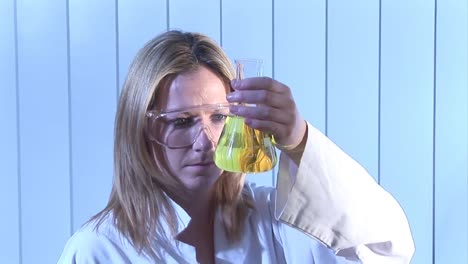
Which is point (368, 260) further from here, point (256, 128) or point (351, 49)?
point (351, 49)

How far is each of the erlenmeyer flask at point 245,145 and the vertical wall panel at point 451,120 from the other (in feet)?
2.58

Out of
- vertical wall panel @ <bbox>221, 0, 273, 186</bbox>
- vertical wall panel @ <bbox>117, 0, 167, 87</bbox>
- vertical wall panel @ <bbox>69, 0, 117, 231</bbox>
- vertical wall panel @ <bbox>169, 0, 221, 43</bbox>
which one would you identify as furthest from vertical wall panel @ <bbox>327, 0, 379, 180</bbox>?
vertical wall panel @ <bbox>69, 0, 117, 231</bbox>

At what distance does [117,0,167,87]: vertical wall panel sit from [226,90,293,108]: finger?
72 cm

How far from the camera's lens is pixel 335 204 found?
0.91m

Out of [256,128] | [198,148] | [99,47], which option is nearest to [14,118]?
[99,47]

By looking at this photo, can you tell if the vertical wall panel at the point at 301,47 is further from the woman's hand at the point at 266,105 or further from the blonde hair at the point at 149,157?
the woman's hand at the point at 266,105

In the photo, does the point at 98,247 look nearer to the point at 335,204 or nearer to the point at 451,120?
the point at 335,204

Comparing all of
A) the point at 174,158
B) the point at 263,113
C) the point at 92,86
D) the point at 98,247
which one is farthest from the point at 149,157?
the point at 92,86

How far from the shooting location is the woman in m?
0.91

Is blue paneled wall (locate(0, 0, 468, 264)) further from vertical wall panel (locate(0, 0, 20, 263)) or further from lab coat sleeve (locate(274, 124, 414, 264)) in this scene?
lab coat sleeve (locate(274, 124, 414, 264))

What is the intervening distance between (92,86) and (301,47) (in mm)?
494

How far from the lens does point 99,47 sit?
147cm

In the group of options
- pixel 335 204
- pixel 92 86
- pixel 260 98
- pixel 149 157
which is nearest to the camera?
pixel 260 98

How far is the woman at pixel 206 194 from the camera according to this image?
0.91 m
